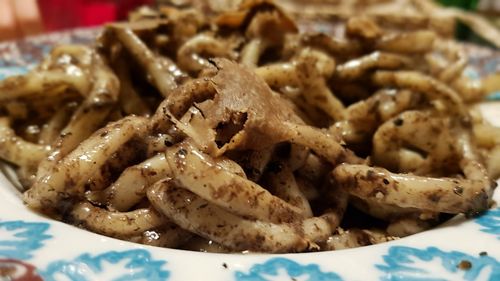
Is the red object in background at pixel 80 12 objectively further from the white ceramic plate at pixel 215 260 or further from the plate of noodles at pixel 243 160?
the white ceramic plate at pixel 215 260

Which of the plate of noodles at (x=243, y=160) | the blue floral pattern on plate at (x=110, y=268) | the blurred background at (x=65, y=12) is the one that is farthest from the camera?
the blurred background at (x=65, y=12)

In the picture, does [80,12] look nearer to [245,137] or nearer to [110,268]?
[245,137]

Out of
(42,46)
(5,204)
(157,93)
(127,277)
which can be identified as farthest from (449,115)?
(42,46)

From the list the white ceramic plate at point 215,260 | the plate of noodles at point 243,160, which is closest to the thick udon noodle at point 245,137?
the plate of noodles at point 243,160

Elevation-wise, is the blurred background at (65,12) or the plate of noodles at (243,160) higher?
the plate of noodles at (243,160)

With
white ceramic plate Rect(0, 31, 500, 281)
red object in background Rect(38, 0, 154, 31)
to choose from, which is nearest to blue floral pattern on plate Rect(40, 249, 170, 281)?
white ceramic plate Rect(0, 31, 500, 281)
